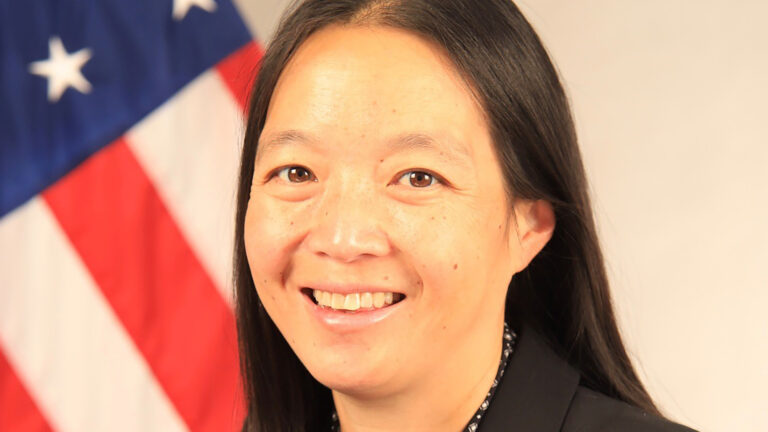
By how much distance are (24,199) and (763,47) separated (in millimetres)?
1383

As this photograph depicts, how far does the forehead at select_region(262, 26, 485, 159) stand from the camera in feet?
3.75

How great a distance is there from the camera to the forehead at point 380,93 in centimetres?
114

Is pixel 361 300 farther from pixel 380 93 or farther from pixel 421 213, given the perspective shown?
pixel 380 93

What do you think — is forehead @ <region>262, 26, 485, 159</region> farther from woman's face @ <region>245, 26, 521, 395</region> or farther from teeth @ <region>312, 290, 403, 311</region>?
teeth @ <region>312, 290, 403, 311</region>

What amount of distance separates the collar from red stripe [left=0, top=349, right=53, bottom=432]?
1.05 metres

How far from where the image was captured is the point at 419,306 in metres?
1.16

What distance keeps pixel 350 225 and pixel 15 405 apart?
1128 millimetres

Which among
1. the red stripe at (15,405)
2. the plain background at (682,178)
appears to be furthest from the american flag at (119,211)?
the plain background at (682,178)

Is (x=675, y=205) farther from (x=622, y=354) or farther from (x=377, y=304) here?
(x=377, y=304)

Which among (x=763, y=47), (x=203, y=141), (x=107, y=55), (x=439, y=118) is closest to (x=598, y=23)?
(x=763, y=47)

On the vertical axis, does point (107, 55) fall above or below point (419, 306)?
above

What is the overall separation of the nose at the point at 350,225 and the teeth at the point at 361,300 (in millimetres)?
53

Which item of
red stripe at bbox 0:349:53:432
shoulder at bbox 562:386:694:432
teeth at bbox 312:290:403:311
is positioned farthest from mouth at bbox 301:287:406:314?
red stripe at bbox 0:349:53:432

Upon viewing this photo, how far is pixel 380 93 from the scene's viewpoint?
1149mm
